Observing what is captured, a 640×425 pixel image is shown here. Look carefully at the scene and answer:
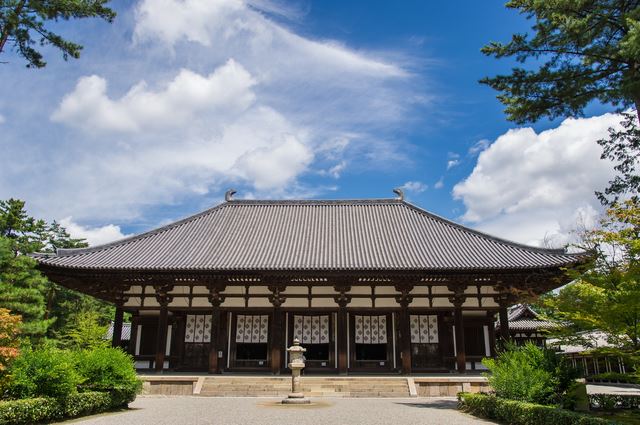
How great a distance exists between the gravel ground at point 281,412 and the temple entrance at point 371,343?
442 centimetres

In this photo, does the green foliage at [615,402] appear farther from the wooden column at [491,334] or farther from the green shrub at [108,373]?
the green shrub at [108,373]

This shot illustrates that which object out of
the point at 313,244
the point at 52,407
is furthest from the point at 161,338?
the point at 52,407

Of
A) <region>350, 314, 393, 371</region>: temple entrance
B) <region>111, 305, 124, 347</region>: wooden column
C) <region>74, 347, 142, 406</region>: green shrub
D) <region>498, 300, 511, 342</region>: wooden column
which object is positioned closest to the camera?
<region>74, 347, 142, 406</region>: green shrub

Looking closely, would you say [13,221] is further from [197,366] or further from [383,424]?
[383,424]

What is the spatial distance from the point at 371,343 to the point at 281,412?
27.7ft

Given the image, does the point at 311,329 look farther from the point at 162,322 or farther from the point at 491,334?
the point at 491,334

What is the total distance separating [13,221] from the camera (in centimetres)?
3509

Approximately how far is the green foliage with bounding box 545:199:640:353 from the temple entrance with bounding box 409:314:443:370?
32.4 ft

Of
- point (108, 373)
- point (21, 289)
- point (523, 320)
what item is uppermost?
point (21, 289)

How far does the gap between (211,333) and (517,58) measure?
1422cm

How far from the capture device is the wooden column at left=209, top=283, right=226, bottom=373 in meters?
18.5

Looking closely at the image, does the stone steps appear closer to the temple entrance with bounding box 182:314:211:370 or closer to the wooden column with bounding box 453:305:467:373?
the wooden column with bounding box 453:305:467:373

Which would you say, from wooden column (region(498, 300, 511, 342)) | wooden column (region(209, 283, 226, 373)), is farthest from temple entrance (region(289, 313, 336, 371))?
wooden column (region(498, 300, 511, 342))

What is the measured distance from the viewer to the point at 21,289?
27016 millimetres
